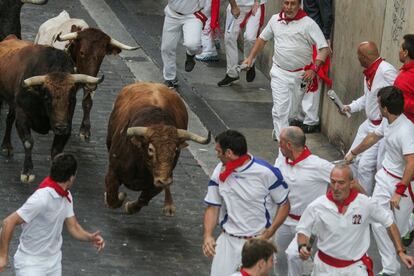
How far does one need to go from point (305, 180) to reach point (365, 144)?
54.5 inches

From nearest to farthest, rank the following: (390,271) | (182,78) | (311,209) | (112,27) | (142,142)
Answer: (311,209)
(390,271)
(142,142)
(182,78)
(112,27)

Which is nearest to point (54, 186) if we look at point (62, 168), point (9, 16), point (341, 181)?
point (62, 168)

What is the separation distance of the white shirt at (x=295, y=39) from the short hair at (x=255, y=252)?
296 inches

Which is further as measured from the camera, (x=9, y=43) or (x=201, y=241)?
(x=9, y=43)

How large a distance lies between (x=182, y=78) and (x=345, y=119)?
430 cm

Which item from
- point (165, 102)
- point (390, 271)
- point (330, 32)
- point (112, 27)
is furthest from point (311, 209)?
point (112, 27)

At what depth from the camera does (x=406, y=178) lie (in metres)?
11.3

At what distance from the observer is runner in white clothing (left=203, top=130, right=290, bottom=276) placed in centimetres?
1041

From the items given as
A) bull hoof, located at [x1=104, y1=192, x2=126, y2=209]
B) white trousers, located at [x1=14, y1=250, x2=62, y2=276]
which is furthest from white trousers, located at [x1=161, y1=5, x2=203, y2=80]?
white trousers, located at [x1=14, y1=250, x2=62, y2=276]

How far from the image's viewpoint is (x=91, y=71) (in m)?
15.9

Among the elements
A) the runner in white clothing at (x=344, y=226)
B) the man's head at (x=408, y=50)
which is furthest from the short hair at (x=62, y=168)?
the man's head at (x=408, y=50)

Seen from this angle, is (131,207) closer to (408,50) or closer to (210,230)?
(210,230)

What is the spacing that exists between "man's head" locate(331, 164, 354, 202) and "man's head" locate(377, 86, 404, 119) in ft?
5.00

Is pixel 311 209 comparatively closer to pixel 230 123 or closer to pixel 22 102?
pixel 22 102
